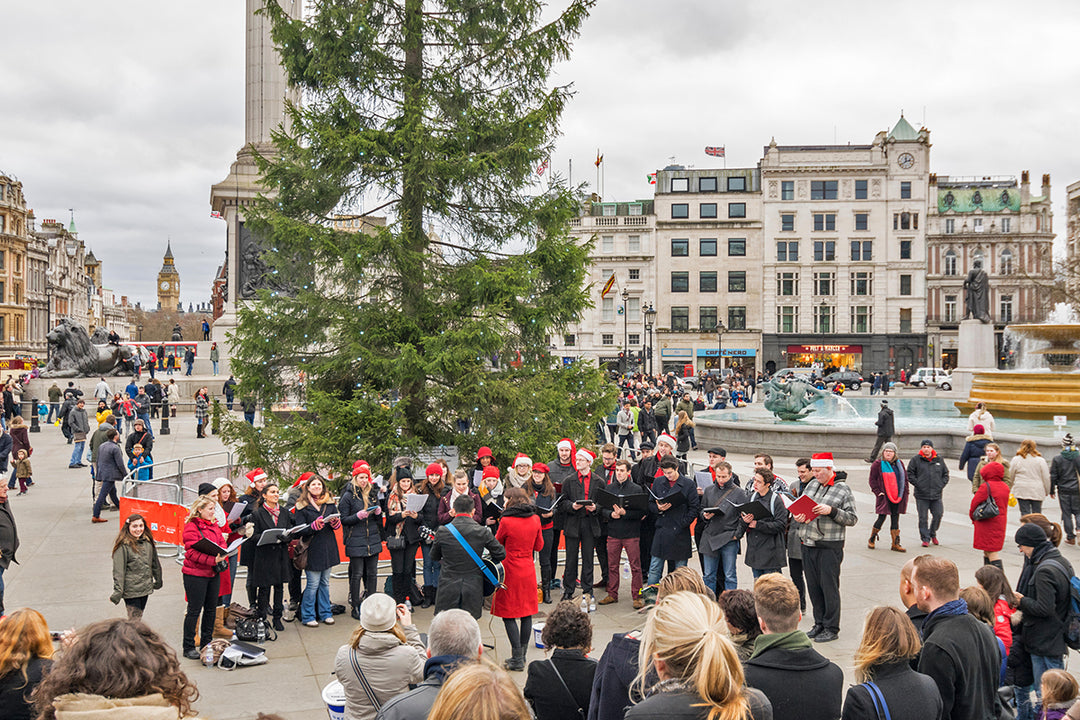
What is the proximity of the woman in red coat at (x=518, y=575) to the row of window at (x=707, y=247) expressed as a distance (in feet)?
222

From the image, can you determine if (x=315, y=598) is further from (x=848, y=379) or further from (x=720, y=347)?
(x=720, y=347)

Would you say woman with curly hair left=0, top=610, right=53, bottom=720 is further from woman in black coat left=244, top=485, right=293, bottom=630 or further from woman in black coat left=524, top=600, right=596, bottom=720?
woman in black coat left=244, top=485, right=293, bottom=630

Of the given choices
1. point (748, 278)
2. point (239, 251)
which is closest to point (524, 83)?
point (239, 251)

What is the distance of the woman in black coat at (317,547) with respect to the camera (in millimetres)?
9070

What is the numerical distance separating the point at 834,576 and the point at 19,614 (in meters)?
7.14

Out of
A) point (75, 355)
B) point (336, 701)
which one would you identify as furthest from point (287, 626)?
point (75, 355)

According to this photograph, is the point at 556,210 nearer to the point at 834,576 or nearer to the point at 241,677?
the point at 834,576

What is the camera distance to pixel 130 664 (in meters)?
3.13

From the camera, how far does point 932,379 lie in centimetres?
5153

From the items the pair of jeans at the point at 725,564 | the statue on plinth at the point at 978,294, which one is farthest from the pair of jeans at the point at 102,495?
the statue on plinth at the point at 978,294

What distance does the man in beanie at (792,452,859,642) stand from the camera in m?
8.41

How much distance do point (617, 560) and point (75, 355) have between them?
3437 cm

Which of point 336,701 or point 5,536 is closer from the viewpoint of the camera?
point 336,701

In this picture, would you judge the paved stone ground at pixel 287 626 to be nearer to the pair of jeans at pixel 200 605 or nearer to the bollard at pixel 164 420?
the pair of jeans at pixel 200 605
